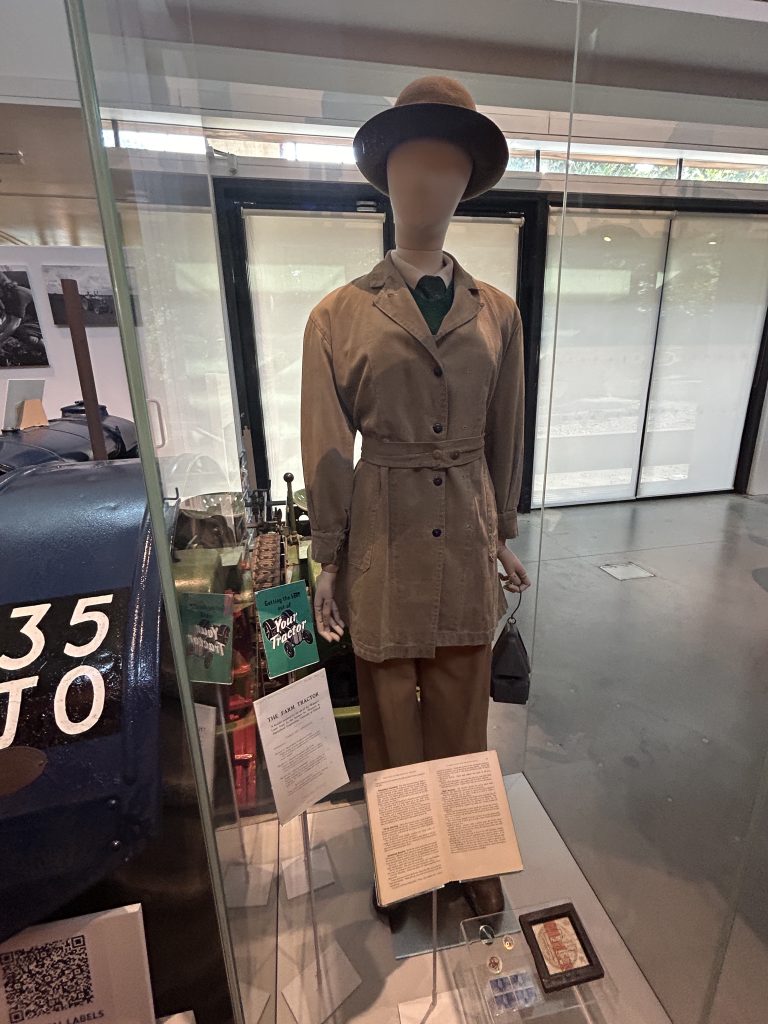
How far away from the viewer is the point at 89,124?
362 mm

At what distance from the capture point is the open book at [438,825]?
1051 mm

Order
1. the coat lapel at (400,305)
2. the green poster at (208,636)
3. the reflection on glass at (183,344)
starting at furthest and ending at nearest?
the coat lapel at (400,305), the reflection on glass at (183,344), the green poster at (208,636)

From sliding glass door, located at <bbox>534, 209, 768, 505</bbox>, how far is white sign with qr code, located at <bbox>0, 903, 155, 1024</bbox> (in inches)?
121

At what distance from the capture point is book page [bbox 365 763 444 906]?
1041 millimetres

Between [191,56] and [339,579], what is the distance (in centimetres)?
159

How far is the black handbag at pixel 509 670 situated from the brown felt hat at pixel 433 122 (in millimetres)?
1109

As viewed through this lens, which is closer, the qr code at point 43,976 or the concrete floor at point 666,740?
the qr code at point 43,976

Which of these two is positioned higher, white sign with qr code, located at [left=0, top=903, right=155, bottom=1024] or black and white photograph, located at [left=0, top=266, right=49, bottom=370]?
black and white photograph, located at [left=0, top=266, right=49, bottom=370]

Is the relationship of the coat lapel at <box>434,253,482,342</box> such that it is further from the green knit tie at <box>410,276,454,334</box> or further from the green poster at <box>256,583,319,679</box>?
the green poster at <box>256,583,319,679</box>

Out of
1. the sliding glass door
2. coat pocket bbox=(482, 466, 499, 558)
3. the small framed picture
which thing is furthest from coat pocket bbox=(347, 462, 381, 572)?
the sliding glass door

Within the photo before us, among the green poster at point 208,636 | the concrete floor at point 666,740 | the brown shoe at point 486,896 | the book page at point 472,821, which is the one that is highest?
the green poster at point 208,636

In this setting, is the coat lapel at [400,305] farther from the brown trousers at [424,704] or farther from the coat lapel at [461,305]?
the brown trousers at [424,704]

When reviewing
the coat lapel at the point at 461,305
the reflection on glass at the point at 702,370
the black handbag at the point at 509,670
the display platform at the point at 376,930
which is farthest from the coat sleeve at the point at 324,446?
the reflection on glass at the point at 702,370

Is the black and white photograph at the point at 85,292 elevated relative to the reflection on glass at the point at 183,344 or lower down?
elevated
